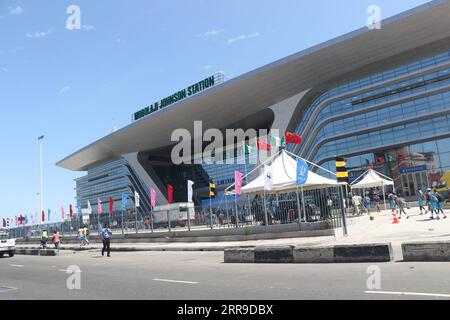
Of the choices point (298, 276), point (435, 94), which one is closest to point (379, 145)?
point (435, 94)

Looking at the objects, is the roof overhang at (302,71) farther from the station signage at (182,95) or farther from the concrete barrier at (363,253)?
the concrete barrier at (363,253)

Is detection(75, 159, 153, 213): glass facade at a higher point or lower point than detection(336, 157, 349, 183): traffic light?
higher

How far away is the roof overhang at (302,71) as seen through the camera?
146ft

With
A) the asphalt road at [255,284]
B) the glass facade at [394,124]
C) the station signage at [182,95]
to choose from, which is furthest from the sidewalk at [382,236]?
the station signage at [182,95]

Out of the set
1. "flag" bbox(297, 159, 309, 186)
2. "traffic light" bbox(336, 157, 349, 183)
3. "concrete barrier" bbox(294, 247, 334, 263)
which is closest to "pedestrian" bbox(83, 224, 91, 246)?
"flag" bbox(297, 159, 309, 186)

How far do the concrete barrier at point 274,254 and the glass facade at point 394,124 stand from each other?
118ft

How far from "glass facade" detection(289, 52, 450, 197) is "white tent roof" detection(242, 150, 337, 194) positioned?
26964 millimetres

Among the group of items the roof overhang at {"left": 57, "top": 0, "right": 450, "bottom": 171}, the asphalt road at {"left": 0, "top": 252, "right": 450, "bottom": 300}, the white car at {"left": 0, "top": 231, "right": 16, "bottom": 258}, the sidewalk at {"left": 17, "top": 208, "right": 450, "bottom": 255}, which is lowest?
the asphalt road at {"left": 0, "top": 252, "right": 450, "bottom": 300}

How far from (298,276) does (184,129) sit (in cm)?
6293

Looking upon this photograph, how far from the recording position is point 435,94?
153 feet

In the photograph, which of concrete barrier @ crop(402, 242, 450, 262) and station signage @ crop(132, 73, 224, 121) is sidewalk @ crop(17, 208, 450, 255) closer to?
concrete barrier @ crop(402, 242, 450, 262)

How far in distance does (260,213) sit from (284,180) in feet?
7.54

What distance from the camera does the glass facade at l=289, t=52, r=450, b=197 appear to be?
46.2 meters

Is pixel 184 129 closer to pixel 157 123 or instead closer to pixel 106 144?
pixel 157 123
